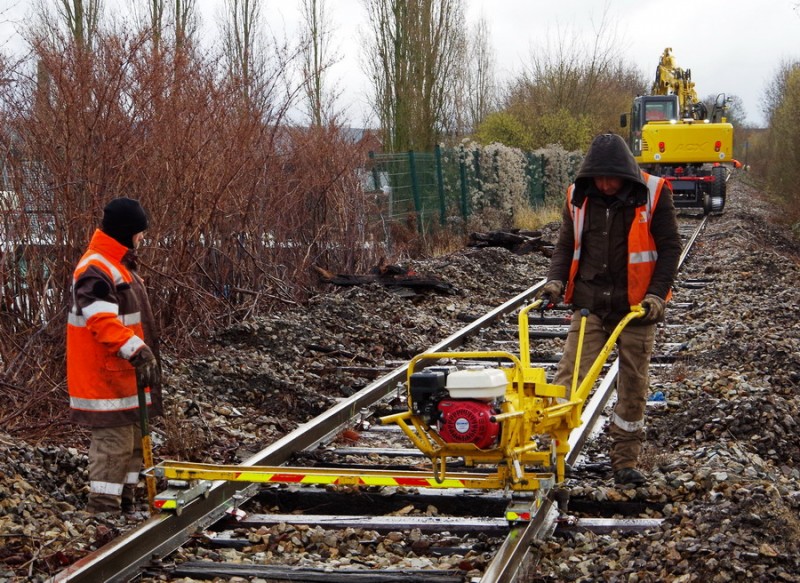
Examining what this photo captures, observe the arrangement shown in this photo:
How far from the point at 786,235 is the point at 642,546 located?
24572 millimetres

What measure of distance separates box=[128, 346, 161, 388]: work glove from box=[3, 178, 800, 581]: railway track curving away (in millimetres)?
692

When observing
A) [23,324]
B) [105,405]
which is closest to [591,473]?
[105,405]

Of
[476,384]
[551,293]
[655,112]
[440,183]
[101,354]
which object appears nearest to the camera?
[476,384]

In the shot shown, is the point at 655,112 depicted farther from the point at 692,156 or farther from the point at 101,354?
the point at 101,354

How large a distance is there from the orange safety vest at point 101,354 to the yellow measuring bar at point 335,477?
0.48m

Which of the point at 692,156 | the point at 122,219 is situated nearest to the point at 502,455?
the point at 122,219

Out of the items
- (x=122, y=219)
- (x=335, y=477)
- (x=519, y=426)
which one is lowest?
(x=335, y=477)

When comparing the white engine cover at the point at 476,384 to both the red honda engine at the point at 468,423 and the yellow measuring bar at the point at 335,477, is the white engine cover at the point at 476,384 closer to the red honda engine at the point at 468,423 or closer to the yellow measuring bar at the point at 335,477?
the red honda engine at the point at 468,423

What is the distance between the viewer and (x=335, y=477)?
4941 millimetres

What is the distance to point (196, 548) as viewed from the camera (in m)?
4.88

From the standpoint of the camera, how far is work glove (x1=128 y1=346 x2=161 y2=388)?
5137 mm

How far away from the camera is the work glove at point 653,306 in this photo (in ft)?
17.6

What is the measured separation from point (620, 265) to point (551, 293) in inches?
16.6

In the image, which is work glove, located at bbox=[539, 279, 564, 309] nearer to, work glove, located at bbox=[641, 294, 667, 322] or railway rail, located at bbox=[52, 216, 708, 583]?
work glove, located at bbox=[641, 294, 667, 322]
